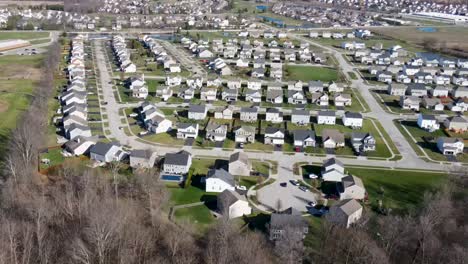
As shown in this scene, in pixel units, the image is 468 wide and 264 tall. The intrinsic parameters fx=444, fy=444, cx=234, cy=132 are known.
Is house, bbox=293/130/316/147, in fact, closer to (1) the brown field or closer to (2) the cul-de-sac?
(2) the cul-de-sac

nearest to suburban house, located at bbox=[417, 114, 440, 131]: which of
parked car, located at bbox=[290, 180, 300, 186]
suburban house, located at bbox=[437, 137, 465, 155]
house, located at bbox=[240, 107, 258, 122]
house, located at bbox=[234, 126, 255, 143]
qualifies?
suburban house, located at bbox=[437, 137, 465, 155]

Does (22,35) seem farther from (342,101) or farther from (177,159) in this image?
(177,159)

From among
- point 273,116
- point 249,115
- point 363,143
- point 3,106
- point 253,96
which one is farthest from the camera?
point 253,96

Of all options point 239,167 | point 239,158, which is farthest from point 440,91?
point 239,167

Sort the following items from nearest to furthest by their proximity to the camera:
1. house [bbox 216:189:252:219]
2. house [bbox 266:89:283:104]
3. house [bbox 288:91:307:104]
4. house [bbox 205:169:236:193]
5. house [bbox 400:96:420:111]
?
house [bbox 216:189:252:219], house [bbox 205:169:236:193], house [bbox 400:96:420:111], house [bbox 266:89:283:104], house [bbox 288:91:307:104]

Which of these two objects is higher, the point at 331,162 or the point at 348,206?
the point at 331,162

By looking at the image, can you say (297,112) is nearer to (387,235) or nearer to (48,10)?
(387,235)
